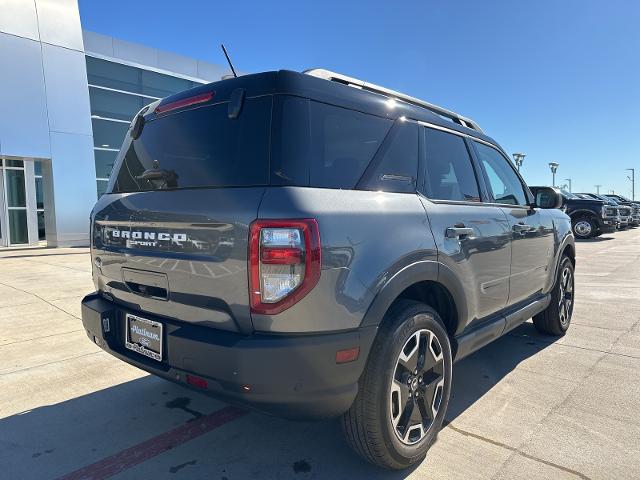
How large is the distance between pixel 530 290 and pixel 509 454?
1.76m

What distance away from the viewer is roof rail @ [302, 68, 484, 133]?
2461mm

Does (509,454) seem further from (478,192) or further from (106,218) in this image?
(106,218)

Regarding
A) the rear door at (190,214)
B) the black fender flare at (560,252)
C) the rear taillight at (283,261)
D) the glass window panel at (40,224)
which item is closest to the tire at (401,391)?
the rear taillight at (283,261)

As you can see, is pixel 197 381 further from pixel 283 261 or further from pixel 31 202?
pixel 31 202

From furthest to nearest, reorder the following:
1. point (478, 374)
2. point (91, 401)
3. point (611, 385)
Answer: point (478, 374)
point (611, 385)
point (91, 401)

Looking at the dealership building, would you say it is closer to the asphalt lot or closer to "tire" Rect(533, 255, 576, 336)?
the asphalt lot


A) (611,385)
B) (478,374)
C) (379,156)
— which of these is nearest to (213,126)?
(379,156)

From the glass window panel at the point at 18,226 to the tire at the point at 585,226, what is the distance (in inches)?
766

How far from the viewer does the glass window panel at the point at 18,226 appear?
14.5 metres

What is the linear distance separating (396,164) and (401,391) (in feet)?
3.97

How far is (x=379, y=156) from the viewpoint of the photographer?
249 cm

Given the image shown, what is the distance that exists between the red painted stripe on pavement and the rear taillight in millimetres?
1268

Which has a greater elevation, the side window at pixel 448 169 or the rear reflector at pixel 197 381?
the side window at pixel 448 169

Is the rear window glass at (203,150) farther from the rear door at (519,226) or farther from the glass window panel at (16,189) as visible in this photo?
the glass window panel at (16,189)
